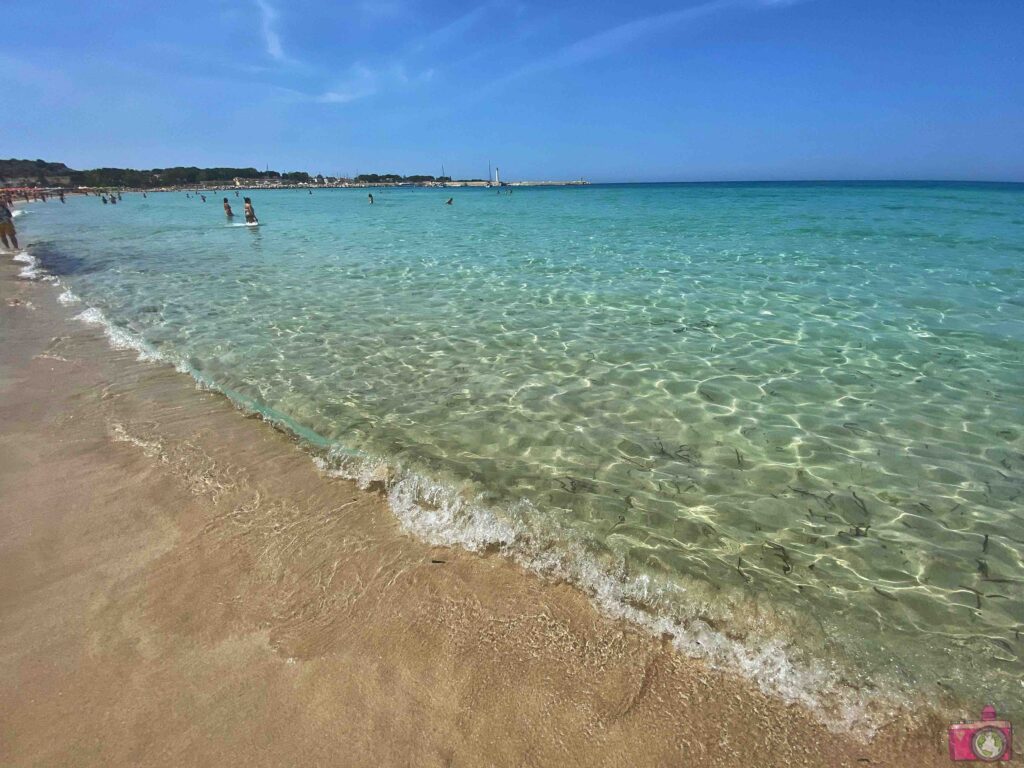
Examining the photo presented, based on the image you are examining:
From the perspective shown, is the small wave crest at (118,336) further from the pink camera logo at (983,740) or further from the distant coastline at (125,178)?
the distant coastline at (125,178)

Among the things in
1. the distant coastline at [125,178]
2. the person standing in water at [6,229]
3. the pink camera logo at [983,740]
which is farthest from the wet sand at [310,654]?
the distant coastline at [125,178]

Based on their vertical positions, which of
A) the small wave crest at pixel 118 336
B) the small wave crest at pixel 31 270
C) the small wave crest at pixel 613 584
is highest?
the small wave crest at pixel 31 270

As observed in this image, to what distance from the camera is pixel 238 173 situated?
18675 centimetres

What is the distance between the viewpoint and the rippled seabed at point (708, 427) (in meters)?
3.26

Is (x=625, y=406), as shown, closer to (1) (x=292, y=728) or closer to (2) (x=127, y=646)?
(1) (x=292, y=728)

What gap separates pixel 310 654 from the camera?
114 inches

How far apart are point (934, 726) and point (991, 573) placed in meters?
1.70

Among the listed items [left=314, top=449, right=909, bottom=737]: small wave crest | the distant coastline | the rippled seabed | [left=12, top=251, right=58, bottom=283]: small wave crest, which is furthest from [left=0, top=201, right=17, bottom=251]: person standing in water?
the distant coastline

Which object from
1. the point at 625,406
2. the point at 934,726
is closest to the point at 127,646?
the point at 934,726

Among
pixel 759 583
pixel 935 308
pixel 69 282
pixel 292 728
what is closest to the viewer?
pixel 292 728

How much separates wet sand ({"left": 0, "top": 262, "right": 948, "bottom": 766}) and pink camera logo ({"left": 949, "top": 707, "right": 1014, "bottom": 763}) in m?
0.10

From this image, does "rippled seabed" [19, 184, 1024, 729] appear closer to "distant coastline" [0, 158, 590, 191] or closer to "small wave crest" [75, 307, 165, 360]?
"small wave crest" [75, 307, 165, 360]

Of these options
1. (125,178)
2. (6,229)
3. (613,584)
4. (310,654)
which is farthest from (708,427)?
(125,178)

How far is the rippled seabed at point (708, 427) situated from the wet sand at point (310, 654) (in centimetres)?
34
